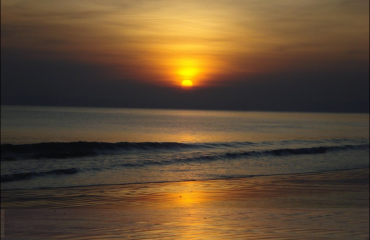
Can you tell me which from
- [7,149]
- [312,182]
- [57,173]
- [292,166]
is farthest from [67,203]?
[7,149]

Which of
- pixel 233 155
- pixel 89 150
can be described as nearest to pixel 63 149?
pixel 89 150

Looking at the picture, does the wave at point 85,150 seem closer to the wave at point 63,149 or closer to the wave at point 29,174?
the wave at point 63,149

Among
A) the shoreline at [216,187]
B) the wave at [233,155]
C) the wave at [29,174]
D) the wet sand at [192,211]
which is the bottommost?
the wet sand at [192,211]

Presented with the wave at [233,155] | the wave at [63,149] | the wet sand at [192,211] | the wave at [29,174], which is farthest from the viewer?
the wave at [63,149]

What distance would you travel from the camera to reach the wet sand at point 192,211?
726cm

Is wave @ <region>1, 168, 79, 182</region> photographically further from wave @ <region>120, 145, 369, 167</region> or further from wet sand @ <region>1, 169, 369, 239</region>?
wave @ <region>120, 145, 369, 167</region>

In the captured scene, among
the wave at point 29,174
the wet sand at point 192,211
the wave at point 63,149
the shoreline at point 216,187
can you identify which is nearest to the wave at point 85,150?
the wave at point 63,149

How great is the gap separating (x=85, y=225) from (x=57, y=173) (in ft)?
27.6

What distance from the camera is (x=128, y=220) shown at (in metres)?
8.16

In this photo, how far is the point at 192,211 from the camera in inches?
356

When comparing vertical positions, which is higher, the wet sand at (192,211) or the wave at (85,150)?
the wave at (85,150)

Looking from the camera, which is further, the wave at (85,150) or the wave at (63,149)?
the wave at (63,149)

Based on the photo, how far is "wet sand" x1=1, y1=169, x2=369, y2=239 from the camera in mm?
7258

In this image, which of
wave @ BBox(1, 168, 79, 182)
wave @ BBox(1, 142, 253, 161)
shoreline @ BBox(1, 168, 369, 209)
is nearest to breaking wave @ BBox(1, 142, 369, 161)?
wave @ BBox(1, 142, 253, 161)
